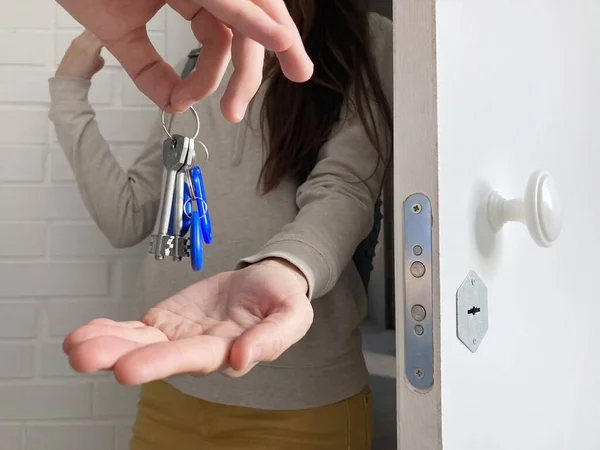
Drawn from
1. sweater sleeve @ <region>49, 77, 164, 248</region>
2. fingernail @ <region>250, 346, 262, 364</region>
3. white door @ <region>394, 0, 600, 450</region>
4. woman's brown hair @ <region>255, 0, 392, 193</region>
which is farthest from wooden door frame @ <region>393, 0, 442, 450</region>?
sweater sleeve @ <region>49, 77, 164, 248</region>

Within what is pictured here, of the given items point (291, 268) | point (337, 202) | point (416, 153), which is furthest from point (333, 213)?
point (416, 153)

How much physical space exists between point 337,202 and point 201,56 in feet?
0.97

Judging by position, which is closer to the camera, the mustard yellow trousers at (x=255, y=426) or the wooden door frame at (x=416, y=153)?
the wooden door frame at (x=416, y=153)

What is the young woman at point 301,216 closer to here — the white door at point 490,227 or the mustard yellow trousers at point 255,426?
the mustard yellow trousers at point 255,426

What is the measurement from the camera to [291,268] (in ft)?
1.69

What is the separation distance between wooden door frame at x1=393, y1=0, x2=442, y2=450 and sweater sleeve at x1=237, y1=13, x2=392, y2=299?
0.45ft

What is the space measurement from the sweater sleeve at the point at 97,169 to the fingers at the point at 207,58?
0.56 meters

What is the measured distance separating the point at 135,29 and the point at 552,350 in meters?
0.47

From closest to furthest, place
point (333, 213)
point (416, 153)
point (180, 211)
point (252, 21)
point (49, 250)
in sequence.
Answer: point (252, 21), point (416, 153), point (180, 211), point (333, 213), point (49, 250)

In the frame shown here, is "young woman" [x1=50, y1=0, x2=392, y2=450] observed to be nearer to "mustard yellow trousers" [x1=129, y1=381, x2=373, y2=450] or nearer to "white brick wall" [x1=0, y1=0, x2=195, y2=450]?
"mustard yellow trousers" [x1=129, y1=381, x2=373, y2=450]

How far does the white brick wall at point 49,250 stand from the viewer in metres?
1.09

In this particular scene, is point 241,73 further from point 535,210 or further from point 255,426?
point 255,426

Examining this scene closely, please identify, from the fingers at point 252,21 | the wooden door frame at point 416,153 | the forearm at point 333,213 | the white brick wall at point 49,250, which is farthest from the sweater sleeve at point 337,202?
the white brick wall at point 49,250

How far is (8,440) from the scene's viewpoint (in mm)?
1101
